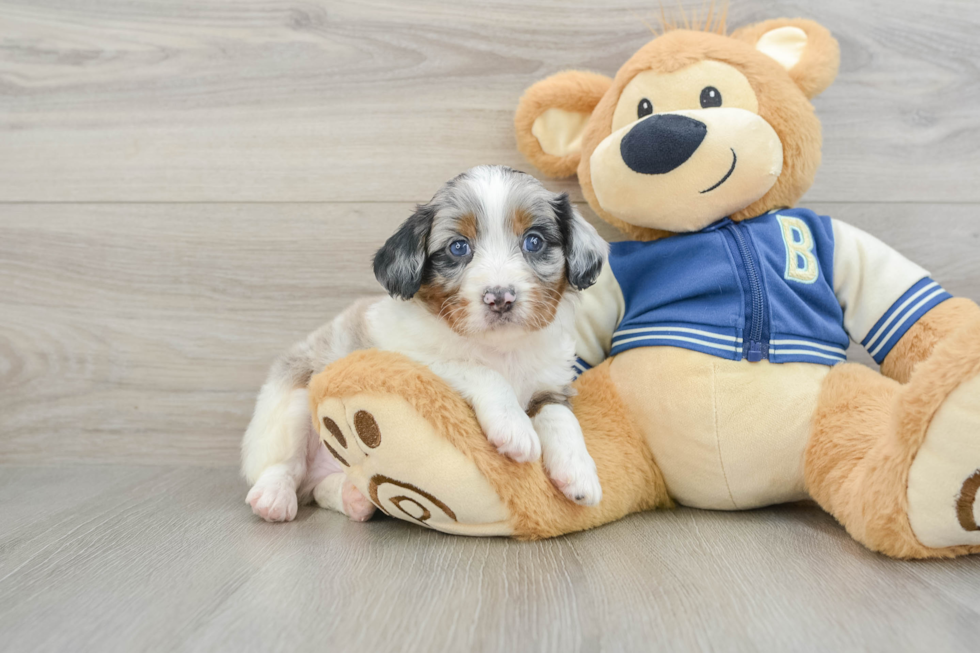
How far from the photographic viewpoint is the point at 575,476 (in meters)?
1.31

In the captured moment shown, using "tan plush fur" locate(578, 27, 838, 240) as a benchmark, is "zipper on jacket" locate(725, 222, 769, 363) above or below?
below

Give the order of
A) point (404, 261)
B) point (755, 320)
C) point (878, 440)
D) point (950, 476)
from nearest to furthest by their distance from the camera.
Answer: point (950, 476) < point (878, 440) < point (404, 261) < point (755, 320)

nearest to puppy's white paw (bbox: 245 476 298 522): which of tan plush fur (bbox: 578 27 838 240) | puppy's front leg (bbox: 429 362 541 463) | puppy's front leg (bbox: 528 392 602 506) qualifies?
puppy's front leg (bbox: 429 362 541 463)

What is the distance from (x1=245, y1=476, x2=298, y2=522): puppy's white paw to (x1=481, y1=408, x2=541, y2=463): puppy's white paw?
21.9 inches

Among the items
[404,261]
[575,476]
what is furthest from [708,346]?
[404,261]

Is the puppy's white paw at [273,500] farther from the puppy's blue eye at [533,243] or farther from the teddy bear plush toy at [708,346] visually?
the puppy's blue eye at [533,243]

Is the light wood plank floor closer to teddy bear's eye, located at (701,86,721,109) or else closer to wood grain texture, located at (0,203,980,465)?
wood grain texture, located at (0,203,980,465)

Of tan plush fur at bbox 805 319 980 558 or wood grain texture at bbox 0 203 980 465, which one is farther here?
wood grain texture at bbox 0 203 980 465

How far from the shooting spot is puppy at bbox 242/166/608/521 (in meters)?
1.31

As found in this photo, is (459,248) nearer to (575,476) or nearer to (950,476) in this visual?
(575,476)

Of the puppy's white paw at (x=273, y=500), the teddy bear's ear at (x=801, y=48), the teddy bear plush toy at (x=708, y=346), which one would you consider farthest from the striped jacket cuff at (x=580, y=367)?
the teddy bear's ear at (x=801, y=48)

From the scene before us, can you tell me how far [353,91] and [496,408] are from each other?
45.0 inches

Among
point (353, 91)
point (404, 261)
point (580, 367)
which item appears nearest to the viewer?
point (404, 261)

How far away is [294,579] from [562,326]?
766 mm
